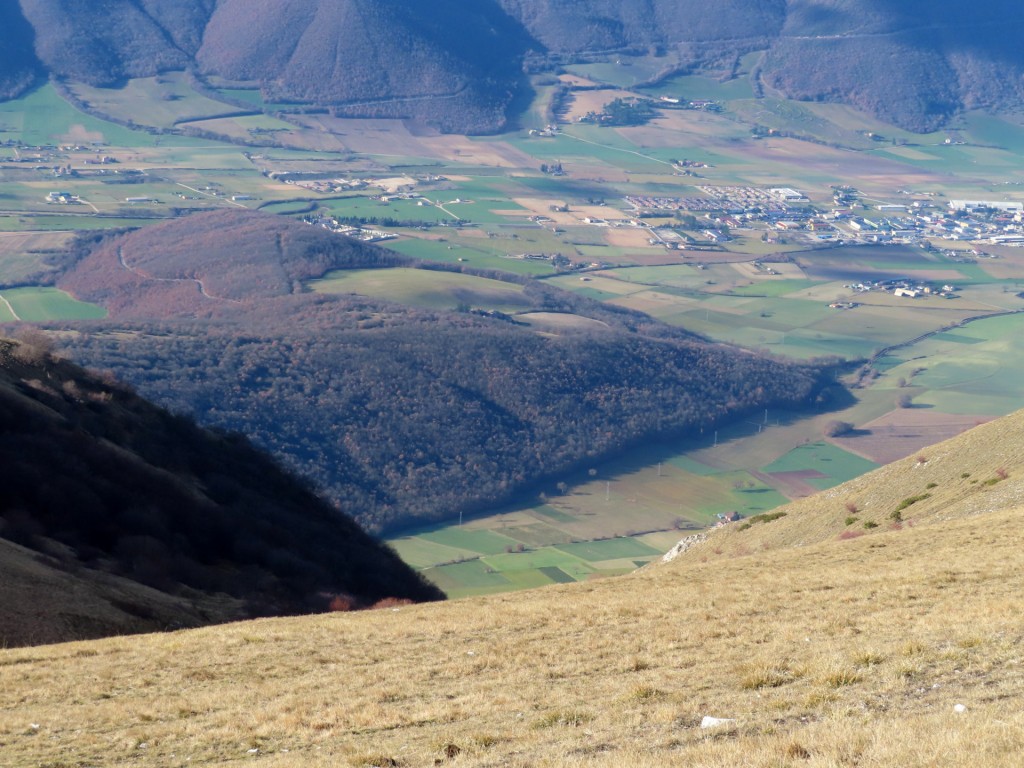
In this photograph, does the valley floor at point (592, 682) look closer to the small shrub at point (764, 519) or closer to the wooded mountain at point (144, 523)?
the wooded mountain at point (144, 523)

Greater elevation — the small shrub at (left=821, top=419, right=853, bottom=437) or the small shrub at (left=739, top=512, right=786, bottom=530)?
the small shrub at (left=739, top=512, right=786, bottom=530)

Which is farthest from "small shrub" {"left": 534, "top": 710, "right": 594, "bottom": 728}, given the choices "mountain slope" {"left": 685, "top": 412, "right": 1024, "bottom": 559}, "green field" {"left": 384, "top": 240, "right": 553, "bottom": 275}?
"green field" {"left": 384, "top": 240, "right": 553, "bottom": 275}

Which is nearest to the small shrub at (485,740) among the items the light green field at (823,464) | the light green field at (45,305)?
the light green field at (823,464)


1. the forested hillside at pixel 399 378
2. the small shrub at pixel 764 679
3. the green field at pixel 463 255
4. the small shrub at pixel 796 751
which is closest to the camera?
the small shrub at pixel 796 751

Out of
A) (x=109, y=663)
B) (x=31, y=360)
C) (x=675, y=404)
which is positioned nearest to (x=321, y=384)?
(x=675, y=404)

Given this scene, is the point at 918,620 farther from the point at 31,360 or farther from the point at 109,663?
the point at 31,360

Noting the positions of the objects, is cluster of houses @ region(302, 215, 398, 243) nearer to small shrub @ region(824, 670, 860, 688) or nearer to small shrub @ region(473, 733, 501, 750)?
small shrub @ region(824, 670, 860, 688)
